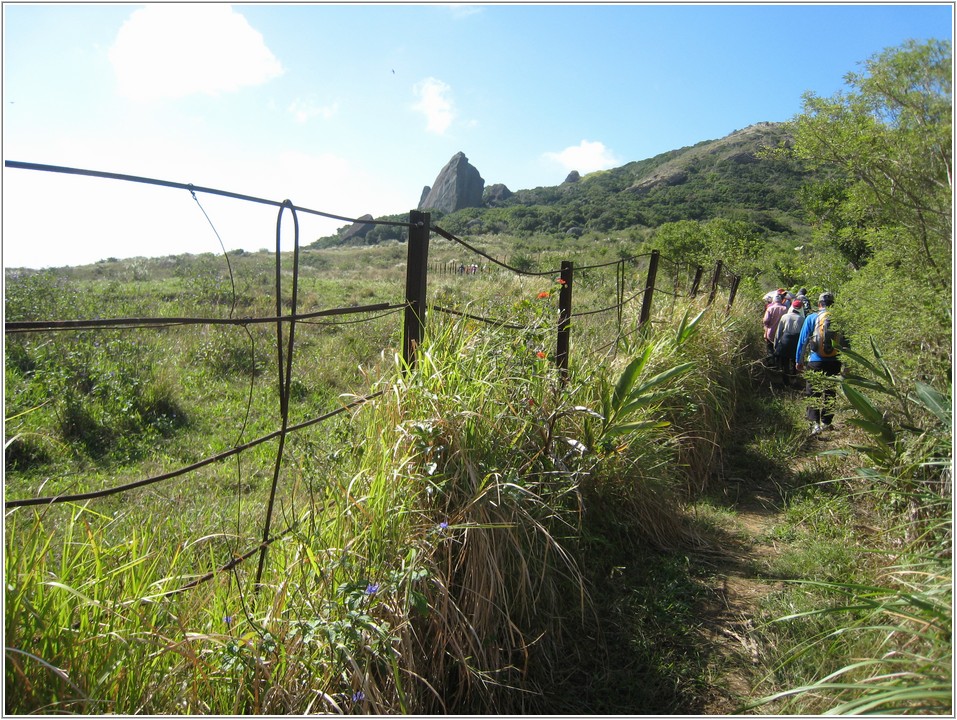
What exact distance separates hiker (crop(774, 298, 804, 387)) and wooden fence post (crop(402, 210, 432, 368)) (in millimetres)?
6638

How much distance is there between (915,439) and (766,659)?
1.45 metres

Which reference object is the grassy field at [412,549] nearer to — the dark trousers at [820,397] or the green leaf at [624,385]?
the green leaf at [624,385]

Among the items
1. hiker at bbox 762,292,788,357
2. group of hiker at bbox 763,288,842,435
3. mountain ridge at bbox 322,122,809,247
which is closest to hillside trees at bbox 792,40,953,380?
group of hiker at bbox 763,288,842,435

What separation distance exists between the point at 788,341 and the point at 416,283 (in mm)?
6747

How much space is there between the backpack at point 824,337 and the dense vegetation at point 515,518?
0.71 meters

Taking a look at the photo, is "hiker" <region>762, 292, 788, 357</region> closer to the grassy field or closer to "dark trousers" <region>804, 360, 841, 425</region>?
"dark trousers" <region>804, 360, 841, 425</region>

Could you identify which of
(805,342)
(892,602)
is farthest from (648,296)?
(892,602)

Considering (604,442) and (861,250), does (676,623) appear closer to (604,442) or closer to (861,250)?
(604,442)

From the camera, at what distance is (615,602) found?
10.1 ft

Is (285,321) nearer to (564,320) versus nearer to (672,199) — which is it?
(564,320)

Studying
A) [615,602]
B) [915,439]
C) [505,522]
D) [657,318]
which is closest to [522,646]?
[505,522]

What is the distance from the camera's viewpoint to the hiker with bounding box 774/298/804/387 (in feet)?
27.3

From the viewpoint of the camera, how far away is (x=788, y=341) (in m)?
8.32

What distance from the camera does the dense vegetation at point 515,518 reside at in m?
1.89
